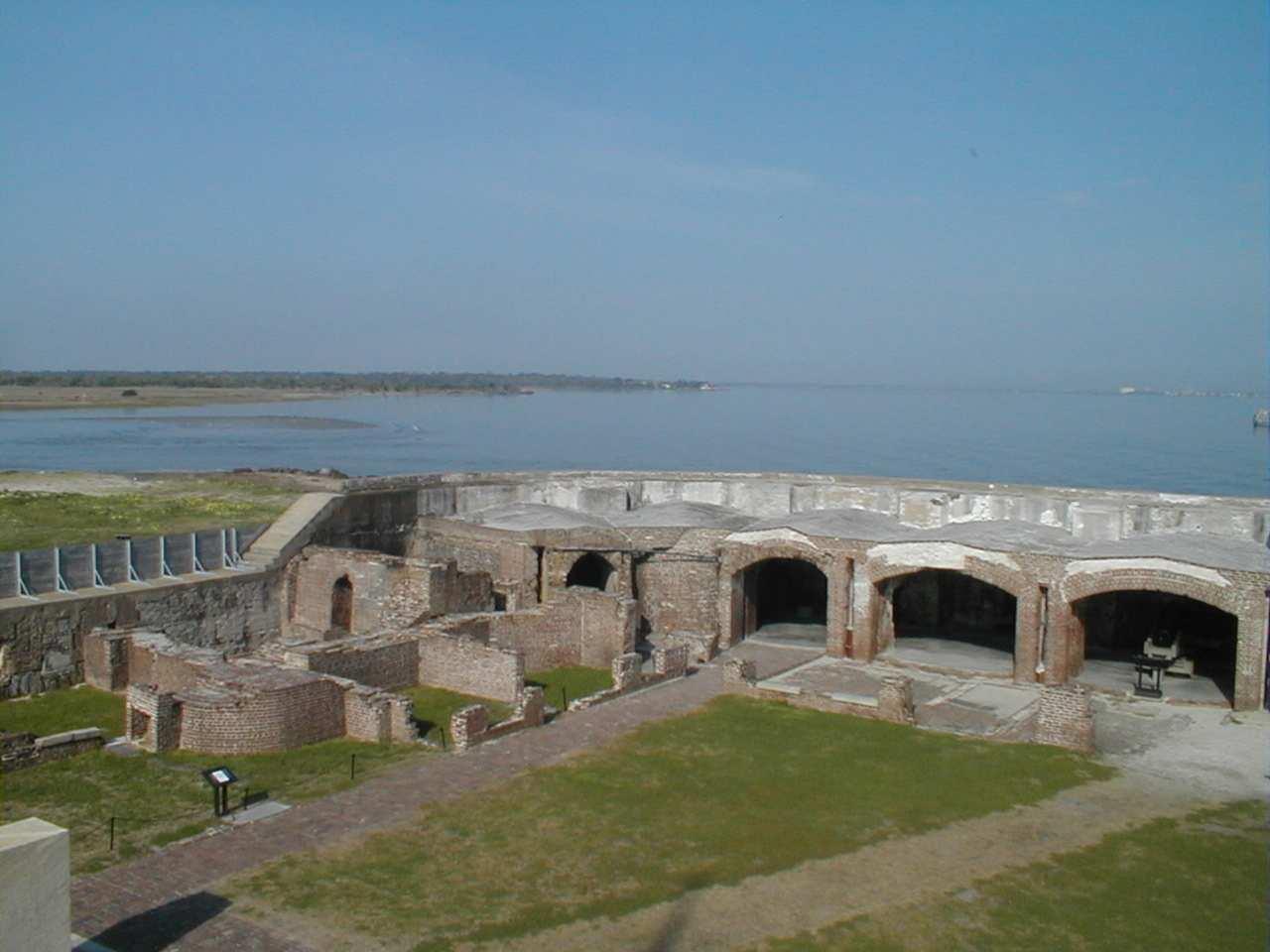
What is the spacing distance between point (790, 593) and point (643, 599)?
172 inches

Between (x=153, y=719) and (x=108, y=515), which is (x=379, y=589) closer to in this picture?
(x=153, y=719)

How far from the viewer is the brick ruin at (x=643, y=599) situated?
16172mm

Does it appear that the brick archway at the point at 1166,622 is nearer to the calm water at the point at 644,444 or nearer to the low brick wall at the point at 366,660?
the low brick wall at the point at 366,660

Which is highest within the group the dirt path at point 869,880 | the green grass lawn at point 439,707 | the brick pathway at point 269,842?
the brick pathway at point 269,842

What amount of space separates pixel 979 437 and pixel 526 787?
98.4m

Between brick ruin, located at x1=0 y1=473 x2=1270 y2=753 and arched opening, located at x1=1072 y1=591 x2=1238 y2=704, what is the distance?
6cm

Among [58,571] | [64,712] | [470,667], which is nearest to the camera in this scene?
[64,712]

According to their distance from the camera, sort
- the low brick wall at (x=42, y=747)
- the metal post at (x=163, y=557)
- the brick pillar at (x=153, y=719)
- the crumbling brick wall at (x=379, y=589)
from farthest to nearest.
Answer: the metal post at (x=163, y=557), the crumbling brick wall at (x=379, y=589), the brick pillar at (x=153, y=719), the low brick wall at (x=42, y=747)

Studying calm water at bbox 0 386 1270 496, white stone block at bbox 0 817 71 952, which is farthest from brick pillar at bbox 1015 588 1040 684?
calm water at bbox 0 386 1270 496

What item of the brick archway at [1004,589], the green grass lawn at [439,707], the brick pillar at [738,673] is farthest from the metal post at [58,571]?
the brick archway at [1004,589]

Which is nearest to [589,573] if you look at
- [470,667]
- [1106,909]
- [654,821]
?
[470,667]

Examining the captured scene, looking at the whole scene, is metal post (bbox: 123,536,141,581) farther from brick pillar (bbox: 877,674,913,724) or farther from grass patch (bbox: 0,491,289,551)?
brick pillar (bbox: 877,674,913,724)

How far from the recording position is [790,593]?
26109 millimetres

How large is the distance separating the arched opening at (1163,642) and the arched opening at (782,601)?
515cm
